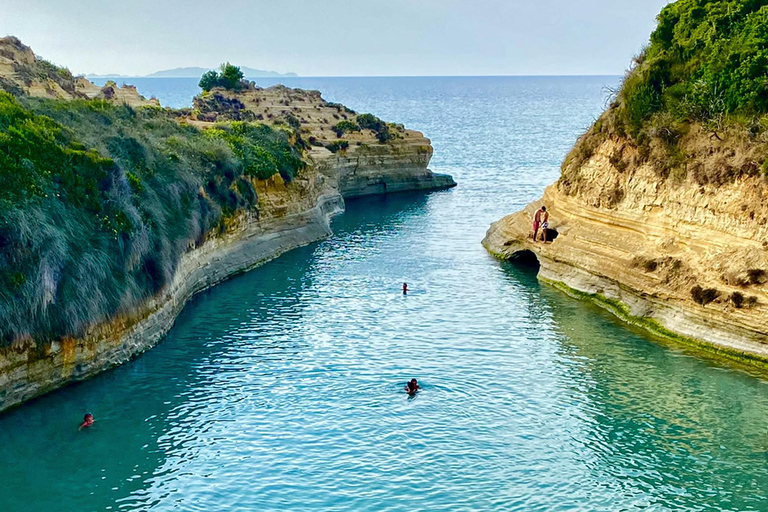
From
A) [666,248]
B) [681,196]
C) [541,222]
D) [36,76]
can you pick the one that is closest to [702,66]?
[681,196]

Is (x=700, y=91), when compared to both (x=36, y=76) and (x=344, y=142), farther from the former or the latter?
(x=344, y=142)

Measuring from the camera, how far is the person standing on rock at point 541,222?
145 feet

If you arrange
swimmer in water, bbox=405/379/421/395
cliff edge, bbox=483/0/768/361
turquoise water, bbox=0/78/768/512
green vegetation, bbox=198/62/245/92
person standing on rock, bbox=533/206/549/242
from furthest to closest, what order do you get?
green vegetation, bbox=198/62/245/92 < person standing on rock, bbox=533/206/549/242 < cliff edge, bbox=483/0/768/361 < swimmer in water, bbox=405/379/421/395 < turquoise water, bbox=0/78/768/512

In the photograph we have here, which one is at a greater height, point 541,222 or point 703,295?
point 541,222

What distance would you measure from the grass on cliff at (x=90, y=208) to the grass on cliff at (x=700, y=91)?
22.0 meters

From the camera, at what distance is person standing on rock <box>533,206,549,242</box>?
44.2 metres

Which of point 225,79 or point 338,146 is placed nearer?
point 338,146

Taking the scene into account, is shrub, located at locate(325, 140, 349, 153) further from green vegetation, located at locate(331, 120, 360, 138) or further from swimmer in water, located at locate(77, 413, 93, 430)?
swimmer in water, located at locate(77, 413, 93, 430)

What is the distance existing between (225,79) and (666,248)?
212ft

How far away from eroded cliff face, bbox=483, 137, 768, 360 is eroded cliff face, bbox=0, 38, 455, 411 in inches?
631

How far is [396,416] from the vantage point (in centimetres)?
2594

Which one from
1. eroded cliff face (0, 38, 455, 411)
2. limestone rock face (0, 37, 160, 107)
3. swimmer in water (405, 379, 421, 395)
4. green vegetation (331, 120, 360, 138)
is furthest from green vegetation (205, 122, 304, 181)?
swimmer in water (405, 379, 421, 395)

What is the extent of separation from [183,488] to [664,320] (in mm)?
21121

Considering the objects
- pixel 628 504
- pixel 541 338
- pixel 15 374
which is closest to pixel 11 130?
pixel 15 374
